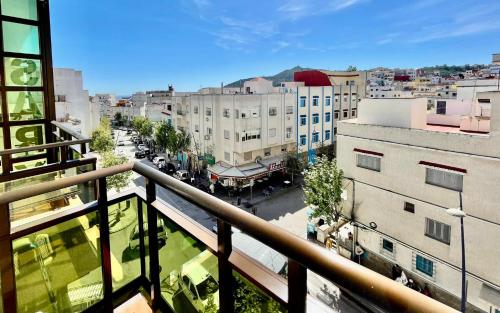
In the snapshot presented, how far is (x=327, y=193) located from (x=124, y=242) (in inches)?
500

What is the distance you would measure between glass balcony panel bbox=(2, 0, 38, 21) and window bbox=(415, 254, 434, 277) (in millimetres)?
13759

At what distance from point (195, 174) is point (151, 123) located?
56.5 ft

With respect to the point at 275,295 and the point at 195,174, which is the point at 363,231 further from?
the point at 195,174

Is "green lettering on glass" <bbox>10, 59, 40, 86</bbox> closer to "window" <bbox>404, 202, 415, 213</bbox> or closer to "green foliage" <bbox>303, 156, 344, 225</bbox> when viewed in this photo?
"green foliage" <bbox>303, 156, 344, 225</bbox>

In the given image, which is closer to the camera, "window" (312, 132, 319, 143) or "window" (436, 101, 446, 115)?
"window" (436, 101, 446, 115)

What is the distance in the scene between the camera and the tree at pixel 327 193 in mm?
14320

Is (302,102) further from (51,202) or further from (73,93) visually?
(51,202)

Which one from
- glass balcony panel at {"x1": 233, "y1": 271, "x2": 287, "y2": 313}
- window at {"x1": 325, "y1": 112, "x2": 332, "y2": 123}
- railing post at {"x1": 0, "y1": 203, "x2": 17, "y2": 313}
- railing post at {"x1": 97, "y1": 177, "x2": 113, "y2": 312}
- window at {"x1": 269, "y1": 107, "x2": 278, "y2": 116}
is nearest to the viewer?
glass balcony panel at {"x1": 233, "y1": 271, "x2": 287, "y2": 313}

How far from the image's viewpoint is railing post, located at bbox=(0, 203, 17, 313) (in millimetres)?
1744

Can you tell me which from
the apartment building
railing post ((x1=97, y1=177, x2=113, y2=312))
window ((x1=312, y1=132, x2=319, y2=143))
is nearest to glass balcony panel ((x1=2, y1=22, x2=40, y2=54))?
railing post ((x1=97, y1=177, x2=113, y2=312))

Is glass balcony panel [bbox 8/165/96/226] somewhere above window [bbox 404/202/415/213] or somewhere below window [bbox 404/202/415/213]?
above

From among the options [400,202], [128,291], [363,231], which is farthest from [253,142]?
[128,291]

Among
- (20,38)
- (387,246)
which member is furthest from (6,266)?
(387,246)

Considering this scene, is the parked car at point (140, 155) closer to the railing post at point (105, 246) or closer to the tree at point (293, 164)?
the tree at point (293, 164)
